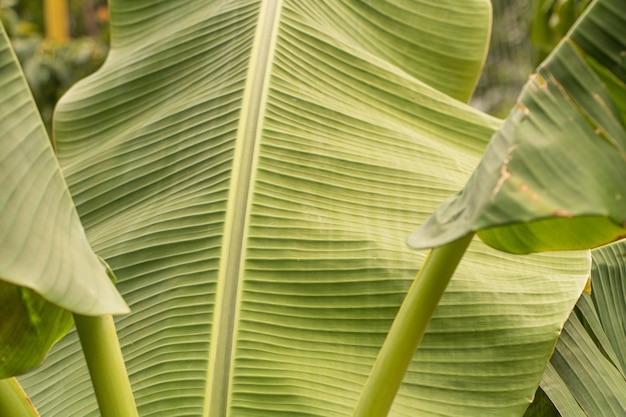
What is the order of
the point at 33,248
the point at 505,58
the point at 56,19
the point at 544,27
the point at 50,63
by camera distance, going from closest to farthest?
the point at 33,248, the point at 544,27, the point at 50,63, the point at 505,58, the point at 56,19

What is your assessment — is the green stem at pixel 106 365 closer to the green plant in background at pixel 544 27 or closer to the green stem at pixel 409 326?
the green stem at pixel 409 326

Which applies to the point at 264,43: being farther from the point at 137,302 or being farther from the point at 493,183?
the point at 493,183

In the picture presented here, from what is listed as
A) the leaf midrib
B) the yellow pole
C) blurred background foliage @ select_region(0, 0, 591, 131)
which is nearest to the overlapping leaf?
the leaf midrib

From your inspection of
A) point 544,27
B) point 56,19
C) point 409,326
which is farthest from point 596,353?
point 56,19

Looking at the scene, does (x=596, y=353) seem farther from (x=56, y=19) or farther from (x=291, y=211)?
(x=56, y=19)

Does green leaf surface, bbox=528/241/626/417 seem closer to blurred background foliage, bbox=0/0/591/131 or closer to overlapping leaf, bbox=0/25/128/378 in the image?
overlapping leaf, bbox=0/25/128/378

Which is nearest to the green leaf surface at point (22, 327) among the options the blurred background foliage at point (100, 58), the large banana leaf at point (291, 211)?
the large banana leaf at point (291, 211)
